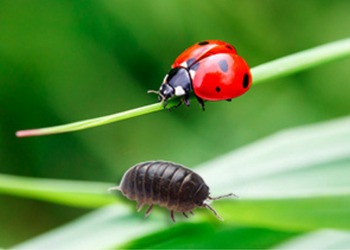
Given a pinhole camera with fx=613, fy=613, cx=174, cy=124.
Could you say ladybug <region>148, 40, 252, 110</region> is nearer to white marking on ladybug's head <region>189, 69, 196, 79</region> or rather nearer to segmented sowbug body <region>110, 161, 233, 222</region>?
white marking on ladybug's head <region>189, 69, 196, 79</region>

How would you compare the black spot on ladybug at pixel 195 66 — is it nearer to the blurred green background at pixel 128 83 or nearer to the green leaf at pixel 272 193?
the green leaf at pixel 272 193

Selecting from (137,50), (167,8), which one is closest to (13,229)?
(137,50)

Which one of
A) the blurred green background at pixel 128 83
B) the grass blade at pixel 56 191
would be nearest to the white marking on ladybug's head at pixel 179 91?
the grass blade at pixel 56 191

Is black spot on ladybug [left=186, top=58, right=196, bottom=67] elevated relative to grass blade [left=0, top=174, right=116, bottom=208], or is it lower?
elevated

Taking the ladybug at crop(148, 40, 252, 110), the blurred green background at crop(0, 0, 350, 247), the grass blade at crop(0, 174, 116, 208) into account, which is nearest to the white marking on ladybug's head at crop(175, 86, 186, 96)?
the ladybug at crop(148, 40, 252, 110)

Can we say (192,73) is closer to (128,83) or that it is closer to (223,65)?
(223,65)
